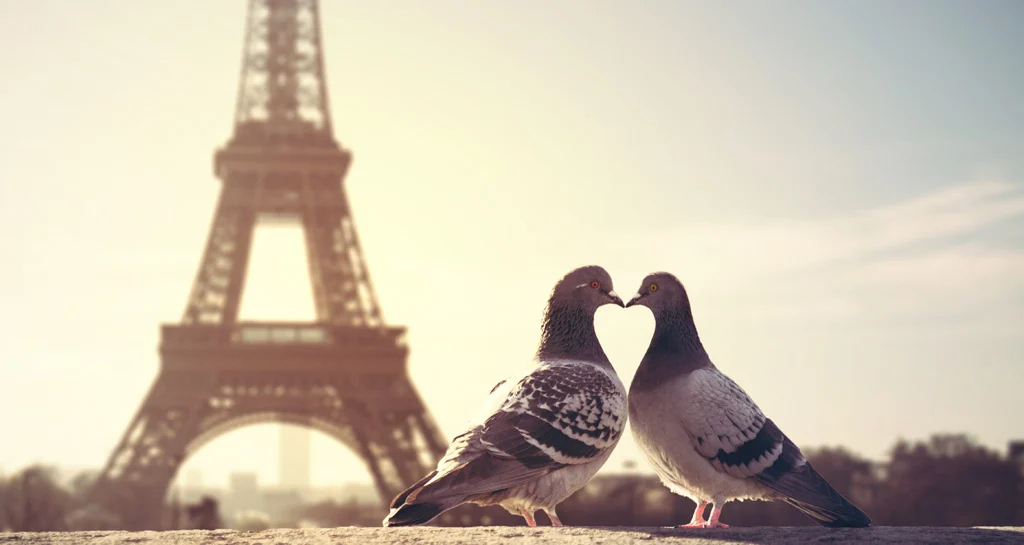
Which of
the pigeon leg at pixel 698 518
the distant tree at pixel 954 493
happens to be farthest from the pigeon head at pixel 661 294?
the distant tree at pixel 954 493

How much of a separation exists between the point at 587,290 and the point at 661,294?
335mm

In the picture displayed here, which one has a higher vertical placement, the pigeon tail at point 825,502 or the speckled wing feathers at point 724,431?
the speckled wing feathers at point 724,431

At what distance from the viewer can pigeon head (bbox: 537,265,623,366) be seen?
546 centimetres

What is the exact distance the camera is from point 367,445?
36.4m

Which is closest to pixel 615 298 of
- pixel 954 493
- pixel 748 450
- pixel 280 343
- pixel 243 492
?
pixel 748 450

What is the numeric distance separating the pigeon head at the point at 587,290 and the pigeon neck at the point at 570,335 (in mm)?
42

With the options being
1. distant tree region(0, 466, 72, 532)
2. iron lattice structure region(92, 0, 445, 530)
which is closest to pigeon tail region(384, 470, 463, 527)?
distant tree region(0, 466, 72, 532)

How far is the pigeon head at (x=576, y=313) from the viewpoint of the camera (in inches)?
215

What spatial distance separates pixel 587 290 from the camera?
214 inches

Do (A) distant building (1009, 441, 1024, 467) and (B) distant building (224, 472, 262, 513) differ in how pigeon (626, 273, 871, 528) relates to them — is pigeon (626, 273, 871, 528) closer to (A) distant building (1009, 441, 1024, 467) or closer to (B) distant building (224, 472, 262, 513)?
(A) distant building (1009, 441, 1024, 467)

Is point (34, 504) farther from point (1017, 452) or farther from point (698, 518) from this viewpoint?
point (1017, 452)

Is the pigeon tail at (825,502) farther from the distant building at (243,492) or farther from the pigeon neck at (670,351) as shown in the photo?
the distant building at (243,492)

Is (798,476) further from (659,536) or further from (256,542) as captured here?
(256,542)

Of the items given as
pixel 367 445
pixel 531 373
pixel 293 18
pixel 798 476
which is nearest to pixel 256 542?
pixel 531 373
